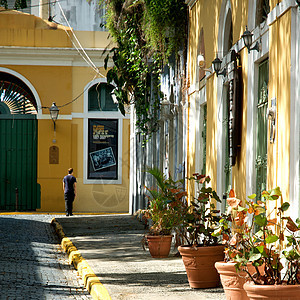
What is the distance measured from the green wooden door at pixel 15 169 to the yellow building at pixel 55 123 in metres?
0.04

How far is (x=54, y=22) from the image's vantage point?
26.7 metres

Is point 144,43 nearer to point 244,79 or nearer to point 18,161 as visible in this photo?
point 244,79

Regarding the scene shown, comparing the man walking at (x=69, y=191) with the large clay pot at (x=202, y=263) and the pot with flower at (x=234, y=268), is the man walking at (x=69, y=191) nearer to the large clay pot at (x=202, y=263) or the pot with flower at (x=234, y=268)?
the large clay pot at (x=202, y=263)

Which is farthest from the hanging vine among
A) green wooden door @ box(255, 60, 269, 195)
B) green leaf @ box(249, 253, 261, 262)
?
green leaf @ box(249, 253, 261, 262)

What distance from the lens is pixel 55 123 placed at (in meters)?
25.2

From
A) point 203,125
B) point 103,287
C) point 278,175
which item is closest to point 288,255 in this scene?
point 278,175

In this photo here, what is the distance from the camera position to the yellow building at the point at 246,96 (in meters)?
6.25

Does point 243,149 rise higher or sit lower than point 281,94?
lower

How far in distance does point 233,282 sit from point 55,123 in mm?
19555

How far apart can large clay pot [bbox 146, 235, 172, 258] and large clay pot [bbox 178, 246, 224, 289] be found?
10.4 feet

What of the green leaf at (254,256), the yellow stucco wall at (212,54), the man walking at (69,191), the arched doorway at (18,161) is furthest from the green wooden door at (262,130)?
the arched doorway at (18,161)

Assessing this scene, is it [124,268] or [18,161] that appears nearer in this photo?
[124,268]

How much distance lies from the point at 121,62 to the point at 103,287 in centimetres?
949

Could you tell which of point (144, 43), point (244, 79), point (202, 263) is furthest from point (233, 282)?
point (144, 43)
